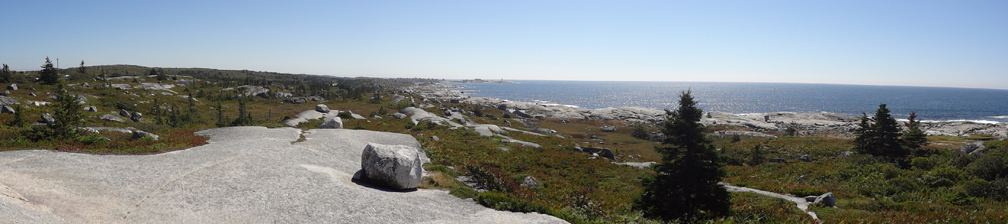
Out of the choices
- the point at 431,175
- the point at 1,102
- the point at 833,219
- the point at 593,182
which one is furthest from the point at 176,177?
the point at 1,102

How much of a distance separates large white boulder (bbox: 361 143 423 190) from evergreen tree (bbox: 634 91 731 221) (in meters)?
11.2

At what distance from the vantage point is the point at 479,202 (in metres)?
15.9

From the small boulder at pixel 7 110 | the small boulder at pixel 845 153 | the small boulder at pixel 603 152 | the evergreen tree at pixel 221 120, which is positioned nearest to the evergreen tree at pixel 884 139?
the small boulder at pixel 845 153

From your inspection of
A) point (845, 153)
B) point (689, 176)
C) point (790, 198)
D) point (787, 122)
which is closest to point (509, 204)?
point (689, 176)

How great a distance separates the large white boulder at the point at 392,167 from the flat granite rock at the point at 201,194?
2.37ft

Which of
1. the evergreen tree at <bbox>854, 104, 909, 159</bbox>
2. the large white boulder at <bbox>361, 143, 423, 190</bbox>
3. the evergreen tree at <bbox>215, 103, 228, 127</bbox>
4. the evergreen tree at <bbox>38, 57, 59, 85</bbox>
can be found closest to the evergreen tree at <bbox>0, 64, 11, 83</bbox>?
the evergreen tree at <bbox>38, 57, 59, 85</bbox>

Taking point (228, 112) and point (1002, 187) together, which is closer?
point (1002, 187)

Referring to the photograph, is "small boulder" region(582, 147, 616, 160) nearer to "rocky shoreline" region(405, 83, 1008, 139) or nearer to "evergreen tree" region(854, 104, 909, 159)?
"evergreen tree" region(854, 104, 909, 159)

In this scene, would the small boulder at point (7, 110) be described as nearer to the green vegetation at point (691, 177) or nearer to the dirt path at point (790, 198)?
the green vegetation at point (691, 177)

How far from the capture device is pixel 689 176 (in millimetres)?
16344

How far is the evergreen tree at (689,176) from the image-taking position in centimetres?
1614

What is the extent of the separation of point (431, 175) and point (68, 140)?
20555mm

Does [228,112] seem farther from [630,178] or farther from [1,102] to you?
[630,178]

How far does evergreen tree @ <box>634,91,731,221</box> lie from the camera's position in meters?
16.1
